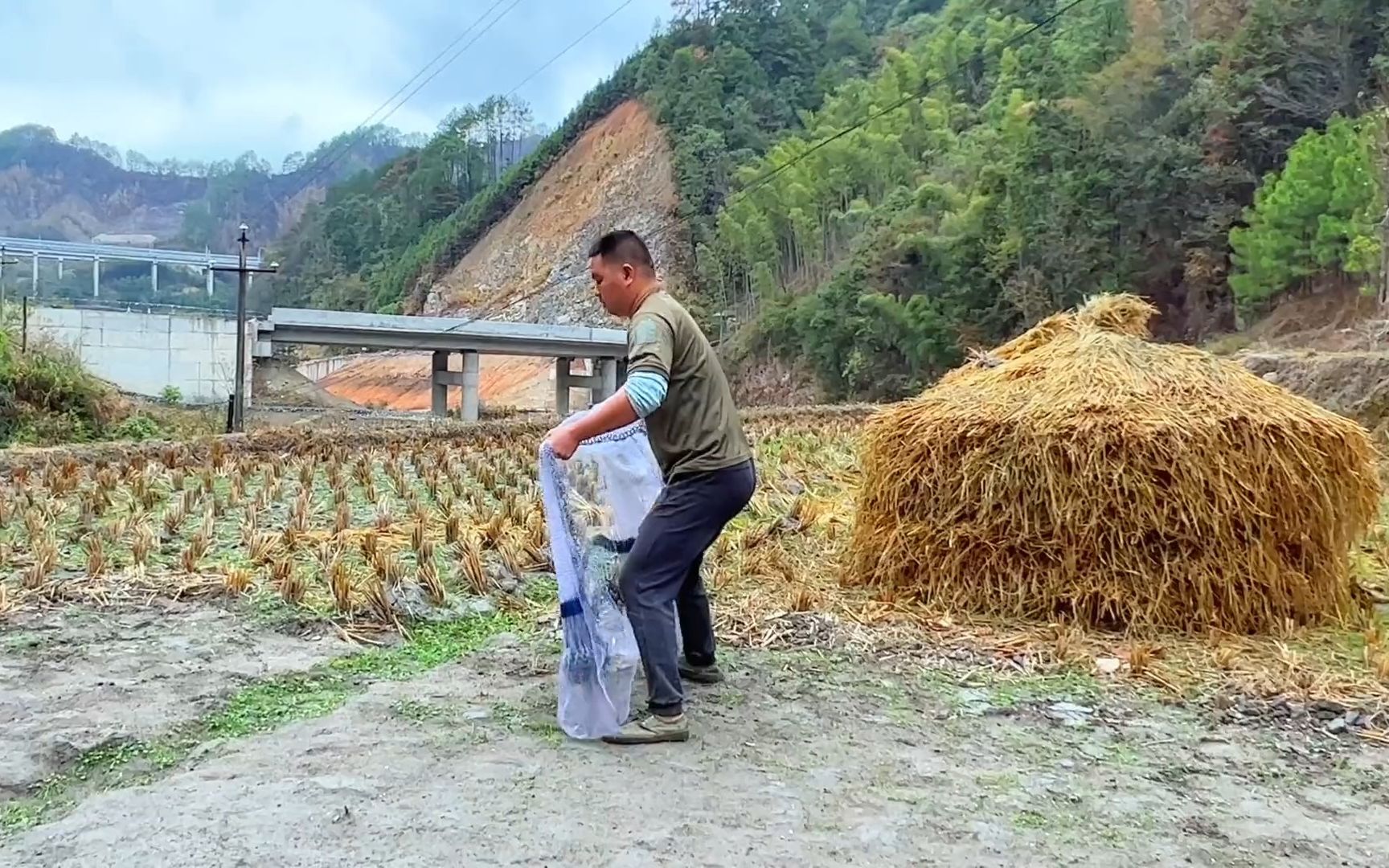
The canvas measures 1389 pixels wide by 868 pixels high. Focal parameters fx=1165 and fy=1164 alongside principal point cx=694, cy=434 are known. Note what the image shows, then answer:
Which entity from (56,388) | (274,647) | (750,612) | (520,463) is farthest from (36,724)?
(56,388)

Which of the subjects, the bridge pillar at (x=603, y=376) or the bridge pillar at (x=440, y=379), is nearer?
the bridge pillar at (x=440, y=379)

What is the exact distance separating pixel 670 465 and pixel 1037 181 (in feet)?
96.6

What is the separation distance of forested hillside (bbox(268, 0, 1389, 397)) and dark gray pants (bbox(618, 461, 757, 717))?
18.6 meters

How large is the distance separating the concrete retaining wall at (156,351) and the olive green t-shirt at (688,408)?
124 ft

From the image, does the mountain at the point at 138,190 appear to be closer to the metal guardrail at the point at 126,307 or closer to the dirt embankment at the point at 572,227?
the dirt embankment at the point at 572,227

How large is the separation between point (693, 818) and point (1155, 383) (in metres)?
3.32

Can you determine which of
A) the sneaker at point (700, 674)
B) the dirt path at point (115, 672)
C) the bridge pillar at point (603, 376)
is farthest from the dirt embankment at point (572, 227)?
the sneaker at point (700, 674)

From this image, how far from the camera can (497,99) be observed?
285 feet

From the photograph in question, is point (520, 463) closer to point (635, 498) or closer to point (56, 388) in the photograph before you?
point (635, 498)

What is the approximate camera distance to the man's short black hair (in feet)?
11.6

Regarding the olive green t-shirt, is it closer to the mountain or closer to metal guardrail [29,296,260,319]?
metal guardrail [29,296,260,319]

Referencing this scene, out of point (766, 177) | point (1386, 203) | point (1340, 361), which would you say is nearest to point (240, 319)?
point (1340, 361)

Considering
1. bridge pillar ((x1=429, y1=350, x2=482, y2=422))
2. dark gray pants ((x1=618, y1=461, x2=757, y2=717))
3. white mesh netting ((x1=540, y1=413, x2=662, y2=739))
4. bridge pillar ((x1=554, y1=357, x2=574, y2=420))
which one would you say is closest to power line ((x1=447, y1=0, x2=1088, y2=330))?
bridge pillar ((x1=429, y1=350, x2=482, y2=422))

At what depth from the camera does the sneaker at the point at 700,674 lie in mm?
3996
